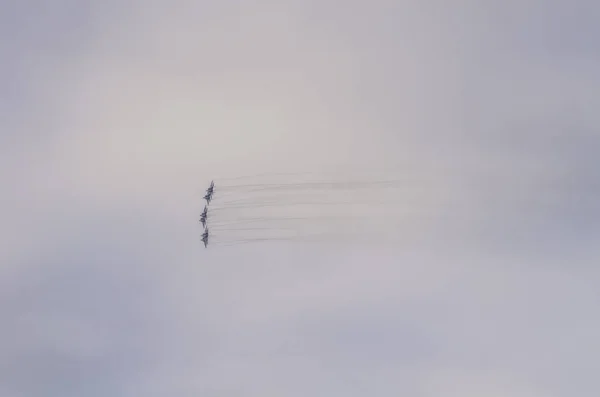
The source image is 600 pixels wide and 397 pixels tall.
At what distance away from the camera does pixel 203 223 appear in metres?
63.3

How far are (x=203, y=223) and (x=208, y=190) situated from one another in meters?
3.37

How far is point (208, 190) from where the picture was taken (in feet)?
206
